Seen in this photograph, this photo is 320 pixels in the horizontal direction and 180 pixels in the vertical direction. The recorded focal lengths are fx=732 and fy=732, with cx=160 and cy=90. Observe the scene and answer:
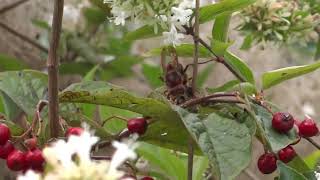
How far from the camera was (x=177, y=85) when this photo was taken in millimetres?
892

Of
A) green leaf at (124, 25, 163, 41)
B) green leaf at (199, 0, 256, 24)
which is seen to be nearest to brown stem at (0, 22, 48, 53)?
green leaf at (124, 25, 163, 41)

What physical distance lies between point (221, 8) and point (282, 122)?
0.70ft

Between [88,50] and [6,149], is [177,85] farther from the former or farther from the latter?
[88,50]

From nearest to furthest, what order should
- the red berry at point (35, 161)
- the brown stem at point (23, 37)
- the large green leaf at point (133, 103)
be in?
the red berry at point (35, 161) < the large green leaf at point (133, 103) < the brown stem at point (23, 37)

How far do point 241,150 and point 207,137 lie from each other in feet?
0.12

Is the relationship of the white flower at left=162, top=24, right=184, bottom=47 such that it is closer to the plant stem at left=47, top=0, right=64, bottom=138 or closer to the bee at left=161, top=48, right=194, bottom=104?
the bee at left=161, top=48, right=194, bottom=104

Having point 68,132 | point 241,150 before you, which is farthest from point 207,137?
point 68,132

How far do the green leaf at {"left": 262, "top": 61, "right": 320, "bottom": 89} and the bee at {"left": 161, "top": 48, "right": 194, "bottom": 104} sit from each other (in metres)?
0.11

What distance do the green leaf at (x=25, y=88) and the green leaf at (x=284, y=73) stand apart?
0.96 feet

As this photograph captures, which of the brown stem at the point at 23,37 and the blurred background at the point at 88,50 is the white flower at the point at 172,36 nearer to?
the blurred background at the point at 88,50

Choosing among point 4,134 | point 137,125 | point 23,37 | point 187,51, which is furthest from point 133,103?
point 23,37

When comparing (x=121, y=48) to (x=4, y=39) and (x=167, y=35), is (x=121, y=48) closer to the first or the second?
(x=4, y=39)

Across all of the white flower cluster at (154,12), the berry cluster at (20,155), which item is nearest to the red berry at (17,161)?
the berry cluster at (20,155)

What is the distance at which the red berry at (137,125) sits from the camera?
0.81 metres
